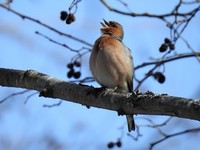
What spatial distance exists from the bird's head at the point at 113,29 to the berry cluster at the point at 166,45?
1.30 m

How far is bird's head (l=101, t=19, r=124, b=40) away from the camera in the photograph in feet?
20.4

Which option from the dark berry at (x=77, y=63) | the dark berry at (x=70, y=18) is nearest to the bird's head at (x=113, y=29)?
the dark berry at (x=77, y=63)

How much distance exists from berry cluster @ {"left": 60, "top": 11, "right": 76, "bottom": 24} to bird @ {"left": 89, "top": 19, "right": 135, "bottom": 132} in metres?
0.62

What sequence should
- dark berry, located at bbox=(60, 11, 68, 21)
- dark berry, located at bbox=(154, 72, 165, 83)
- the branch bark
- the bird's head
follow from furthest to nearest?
1. the bird's head
2. dark berry, located at bbox=(154, 72, 165, 83)
3. dark berry, located at bbox=(60, 11, 68, 21)
4. the branch bark

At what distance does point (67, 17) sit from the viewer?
4703 mm

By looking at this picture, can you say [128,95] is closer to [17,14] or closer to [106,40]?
[17,14]

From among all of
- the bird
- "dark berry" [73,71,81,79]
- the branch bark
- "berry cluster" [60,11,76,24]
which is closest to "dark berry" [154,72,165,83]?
the bird

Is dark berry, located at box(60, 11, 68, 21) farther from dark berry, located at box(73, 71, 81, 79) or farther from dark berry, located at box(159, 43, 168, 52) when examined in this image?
dark berry, located at box(159, 43, 168, 52)

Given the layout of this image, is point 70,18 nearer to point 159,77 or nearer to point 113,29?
point 159,77

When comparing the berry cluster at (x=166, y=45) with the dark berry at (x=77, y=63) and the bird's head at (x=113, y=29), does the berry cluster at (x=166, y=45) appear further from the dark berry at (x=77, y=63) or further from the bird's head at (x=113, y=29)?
the bird's head at (x=113, y=29)

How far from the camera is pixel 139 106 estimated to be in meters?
→ 3.36

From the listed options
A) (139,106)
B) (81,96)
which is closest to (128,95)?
(139,106)

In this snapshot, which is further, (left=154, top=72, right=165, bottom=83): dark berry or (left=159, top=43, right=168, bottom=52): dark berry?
(left=154, top=72, right=165, bottom=83): dark berry

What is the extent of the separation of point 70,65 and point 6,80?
1.23 meters
